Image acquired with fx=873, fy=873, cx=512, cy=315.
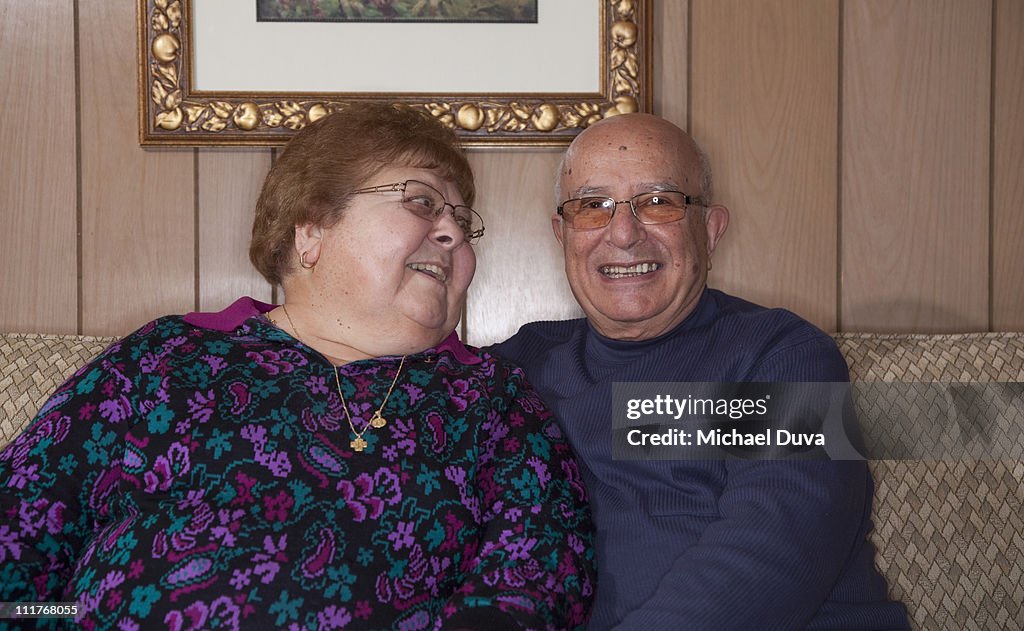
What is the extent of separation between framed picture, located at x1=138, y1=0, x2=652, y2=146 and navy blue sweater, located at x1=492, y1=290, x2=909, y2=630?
49 cm

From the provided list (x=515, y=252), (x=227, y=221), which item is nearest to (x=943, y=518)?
(x=515, y=252)

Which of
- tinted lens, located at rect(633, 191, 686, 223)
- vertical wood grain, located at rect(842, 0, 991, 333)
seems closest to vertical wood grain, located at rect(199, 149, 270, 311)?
tinted lens, located at rect(633, 191, 686, 223)

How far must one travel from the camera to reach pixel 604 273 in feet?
4.95

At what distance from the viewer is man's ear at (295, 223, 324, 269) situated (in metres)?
1.40

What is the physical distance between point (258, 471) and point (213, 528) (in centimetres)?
9

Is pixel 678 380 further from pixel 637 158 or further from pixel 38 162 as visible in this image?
pixel 38 162

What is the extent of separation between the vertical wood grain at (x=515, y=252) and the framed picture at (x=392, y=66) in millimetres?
61

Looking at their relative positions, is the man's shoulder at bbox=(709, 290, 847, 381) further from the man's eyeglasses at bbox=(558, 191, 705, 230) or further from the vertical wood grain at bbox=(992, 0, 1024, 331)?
the vertical wood grain at bbox=(992, 0, 1024, 331)

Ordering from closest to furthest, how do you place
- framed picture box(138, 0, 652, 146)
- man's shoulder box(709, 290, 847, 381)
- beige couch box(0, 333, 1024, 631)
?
man's shoulder box(709, 290, 847, 381), beige couch box(0, 333, 1024, 631), framed picture box(138, 0, 652, 146)

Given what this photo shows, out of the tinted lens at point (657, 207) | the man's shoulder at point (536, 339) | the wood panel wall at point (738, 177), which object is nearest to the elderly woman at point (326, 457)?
the man's shoulder at point (536, 339)

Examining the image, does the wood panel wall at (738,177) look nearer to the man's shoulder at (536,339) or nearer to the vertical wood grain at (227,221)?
the vertical wood grain at (227,221)

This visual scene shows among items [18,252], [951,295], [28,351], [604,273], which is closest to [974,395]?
[951,295]

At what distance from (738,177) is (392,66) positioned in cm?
75

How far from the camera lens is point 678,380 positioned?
1420 mm
